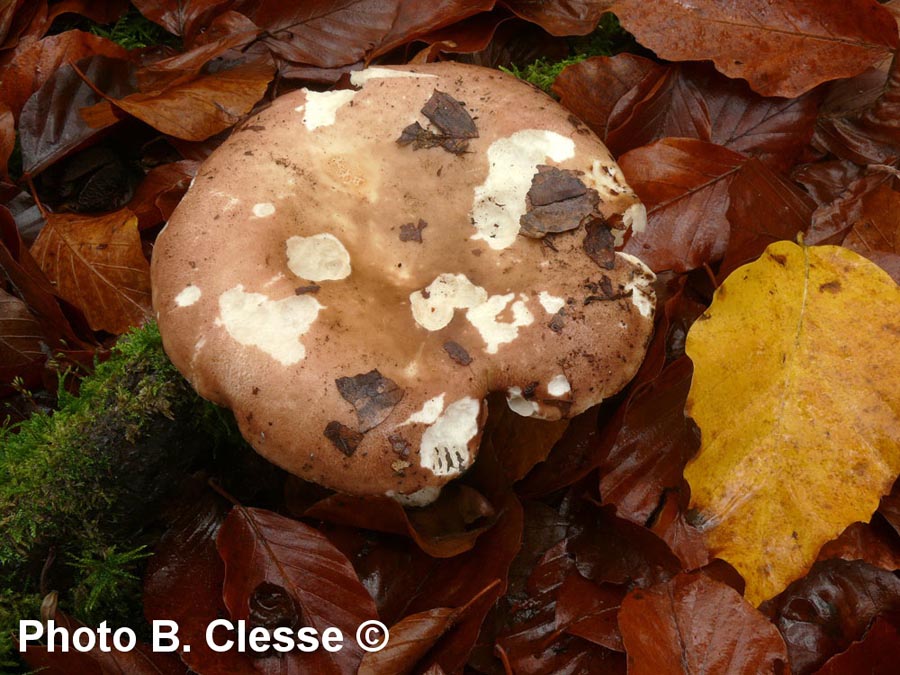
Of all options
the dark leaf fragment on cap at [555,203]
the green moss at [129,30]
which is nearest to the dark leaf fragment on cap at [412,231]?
the dark leaf fragment on cap at [555,203]

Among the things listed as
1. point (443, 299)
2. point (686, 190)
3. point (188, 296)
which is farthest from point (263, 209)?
point (686, 190)

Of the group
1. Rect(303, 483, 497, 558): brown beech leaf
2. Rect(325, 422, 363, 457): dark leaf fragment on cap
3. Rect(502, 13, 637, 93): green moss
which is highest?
Rect(502, 13, 637, 93): green moss

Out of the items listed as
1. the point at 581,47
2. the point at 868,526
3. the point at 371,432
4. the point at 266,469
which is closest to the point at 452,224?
the point at 371,432

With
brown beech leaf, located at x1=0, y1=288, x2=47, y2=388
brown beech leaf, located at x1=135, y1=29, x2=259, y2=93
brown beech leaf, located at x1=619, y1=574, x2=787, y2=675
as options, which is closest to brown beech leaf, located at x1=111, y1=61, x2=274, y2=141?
brown beech leaf, located at x1=135, y1=29, x2=259, y2=93

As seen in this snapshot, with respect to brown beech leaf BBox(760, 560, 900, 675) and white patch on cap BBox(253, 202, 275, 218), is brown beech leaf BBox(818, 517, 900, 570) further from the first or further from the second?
white patch on cap BBox(253, 202, 275, 218)

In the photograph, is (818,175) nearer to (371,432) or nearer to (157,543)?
(371,432)

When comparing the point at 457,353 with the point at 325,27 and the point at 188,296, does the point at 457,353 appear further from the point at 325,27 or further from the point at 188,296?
the point at 325,27
